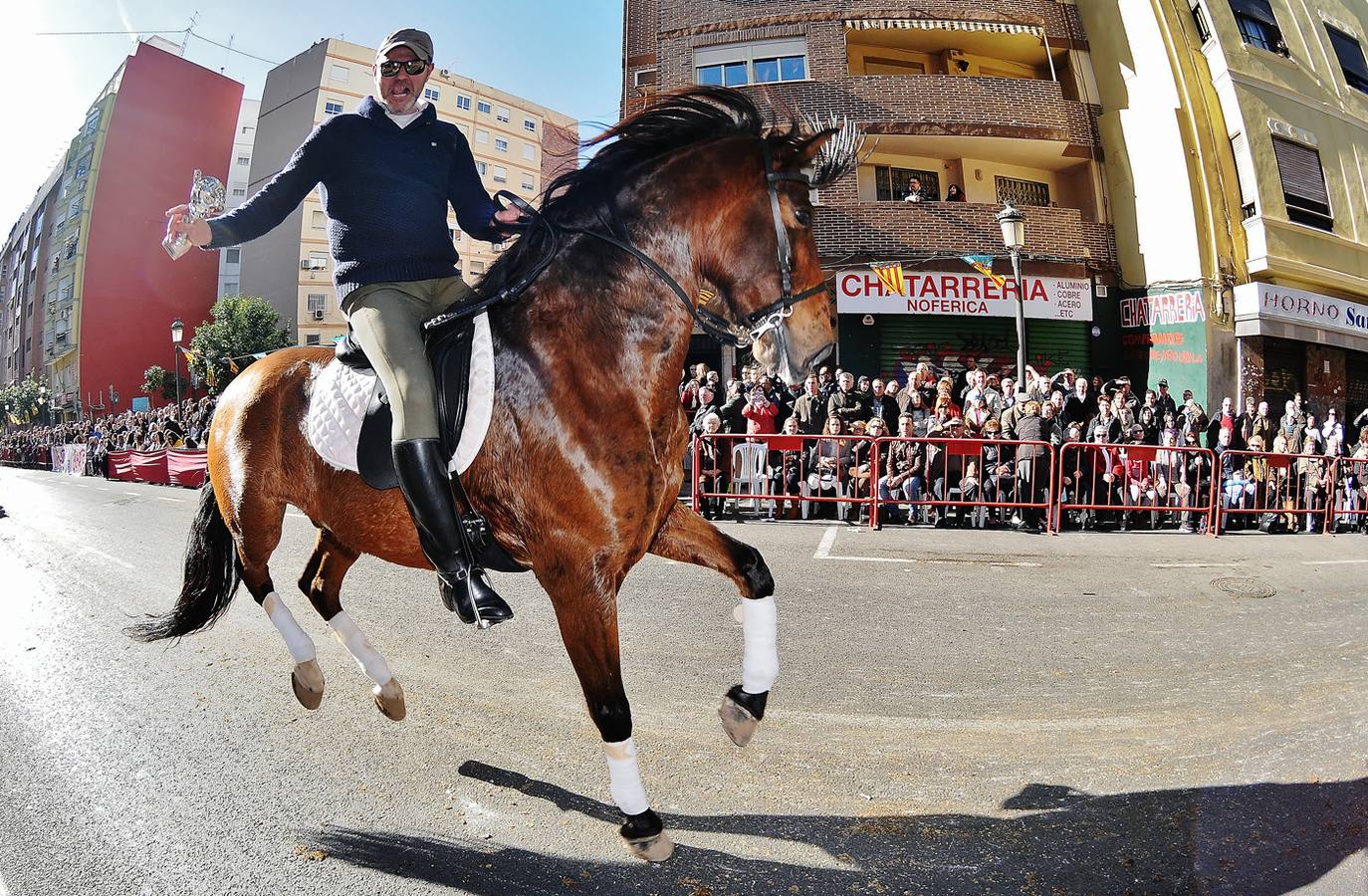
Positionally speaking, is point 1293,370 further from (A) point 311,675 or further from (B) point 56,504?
(B) point 56,504

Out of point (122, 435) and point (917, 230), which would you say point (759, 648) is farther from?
point (122, 435)

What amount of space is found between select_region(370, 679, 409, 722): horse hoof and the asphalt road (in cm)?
14

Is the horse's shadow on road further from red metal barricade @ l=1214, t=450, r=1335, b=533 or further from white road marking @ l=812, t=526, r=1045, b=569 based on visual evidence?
red metal barricade @ l=1214, t=450, r=1335, b=533

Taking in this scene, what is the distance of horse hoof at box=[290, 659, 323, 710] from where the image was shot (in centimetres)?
304

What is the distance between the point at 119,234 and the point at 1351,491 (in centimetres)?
4252

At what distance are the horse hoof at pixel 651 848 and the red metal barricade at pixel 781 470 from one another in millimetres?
7582

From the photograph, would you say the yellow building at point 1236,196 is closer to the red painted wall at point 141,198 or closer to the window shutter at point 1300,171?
the window shutter at point 1300,171

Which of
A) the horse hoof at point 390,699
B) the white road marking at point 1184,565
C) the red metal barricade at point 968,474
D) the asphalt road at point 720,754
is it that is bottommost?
the asphalt road at point 720,754

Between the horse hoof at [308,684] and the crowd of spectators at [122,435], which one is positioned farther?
the crowd of spectators at [122,435]

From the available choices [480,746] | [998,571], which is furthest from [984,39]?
[480,746]

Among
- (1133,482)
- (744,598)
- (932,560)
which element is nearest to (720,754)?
(744,598)

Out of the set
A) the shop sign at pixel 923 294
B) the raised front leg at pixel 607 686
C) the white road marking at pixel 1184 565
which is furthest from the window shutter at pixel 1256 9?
the raised front leg at pixel 607 686

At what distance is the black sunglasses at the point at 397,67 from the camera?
253cm

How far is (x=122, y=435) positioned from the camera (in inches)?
1037
